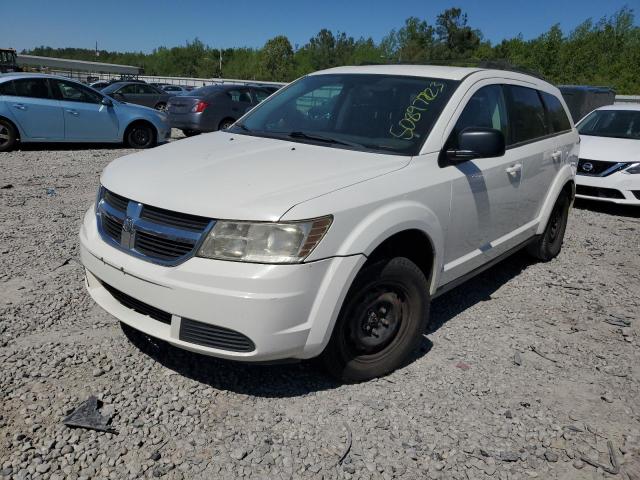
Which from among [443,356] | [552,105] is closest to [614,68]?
[552,105]

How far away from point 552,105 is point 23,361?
478cm

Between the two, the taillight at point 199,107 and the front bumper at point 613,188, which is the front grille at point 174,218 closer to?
the front bumper at point 613,188

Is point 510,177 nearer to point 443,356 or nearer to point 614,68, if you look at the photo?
point 443,356

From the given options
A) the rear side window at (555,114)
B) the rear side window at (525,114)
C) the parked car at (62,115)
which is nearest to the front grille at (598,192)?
the rear side window at (555,114)

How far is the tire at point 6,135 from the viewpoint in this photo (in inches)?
402

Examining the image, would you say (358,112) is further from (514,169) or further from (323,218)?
(323,218)

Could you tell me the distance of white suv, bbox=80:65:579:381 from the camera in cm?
251

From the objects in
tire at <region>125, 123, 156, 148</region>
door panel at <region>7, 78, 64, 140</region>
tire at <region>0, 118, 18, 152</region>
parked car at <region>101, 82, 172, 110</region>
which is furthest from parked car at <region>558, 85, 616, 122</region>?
tire at <region>0, 118, 18, 152</region>

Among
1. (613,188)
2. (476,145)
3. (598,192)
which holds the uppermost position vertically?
(476,145)

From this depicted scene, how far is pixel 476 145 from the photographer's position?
10.6 ft

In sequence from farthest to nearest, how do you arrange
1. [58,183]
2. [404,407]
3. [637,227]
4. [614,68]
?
[614,68]
[58,183]
[637,227]
[404,407]

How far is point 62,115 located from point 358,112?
8.85m

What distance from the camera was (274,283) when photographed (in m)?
2.45

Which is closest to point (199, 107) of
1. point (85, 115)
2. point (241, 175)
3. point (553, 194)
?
point (85, 115)
